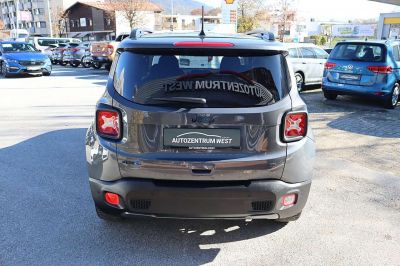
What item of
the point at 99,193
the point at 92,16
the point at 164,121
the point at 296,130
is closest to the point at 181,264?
the point at 99,193

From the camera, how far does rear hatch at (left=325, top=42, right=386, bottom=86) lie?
9.10 m

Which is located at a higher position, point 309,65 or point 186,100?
point 186,100

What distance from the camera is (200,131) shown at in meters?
2.79

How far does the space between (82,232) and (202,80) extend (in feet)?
6.02

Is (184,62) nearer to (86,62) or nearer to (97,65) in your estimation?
(97,65)

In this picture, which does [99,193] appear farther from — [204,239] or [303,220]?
[303,220]

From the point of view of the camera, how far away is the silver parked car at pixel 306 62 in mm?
12148

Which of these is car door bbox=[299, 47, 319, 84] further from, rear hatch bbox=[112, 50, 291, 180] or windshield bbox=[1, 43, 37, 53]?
windshield bbox=[1, 43, 37, 53]

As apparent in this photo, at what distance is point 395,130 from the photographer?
7.38 meters

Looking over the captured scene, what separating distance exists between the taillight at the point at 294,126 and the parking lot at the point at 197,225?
1.02 meters

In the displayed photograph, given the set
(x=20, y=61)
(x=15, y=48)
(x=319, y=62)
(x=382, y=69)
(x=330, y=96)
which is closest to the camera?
(x=382, y=69)

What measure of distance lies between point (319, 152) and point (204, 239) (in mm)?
3303

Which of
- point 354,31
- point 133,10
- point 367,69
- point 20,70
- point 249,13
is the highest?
point 133,10

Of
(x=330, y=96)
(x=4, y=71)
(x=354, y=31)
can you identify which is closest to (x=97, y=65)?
(x=4, y=71)
